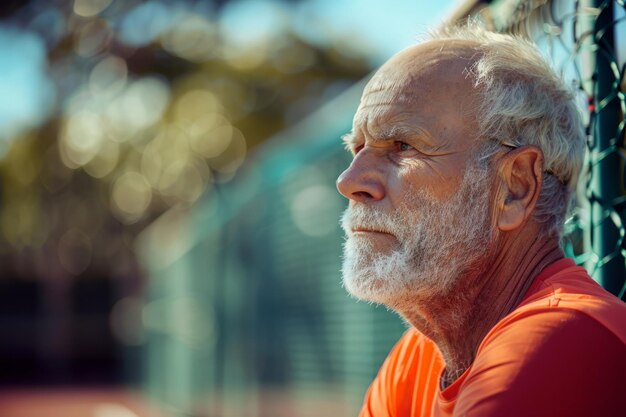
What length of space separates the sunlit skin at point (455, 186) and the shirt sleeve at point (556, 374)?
1.56 feet

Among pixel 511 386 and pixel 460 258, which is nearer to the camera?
pixel 511 386

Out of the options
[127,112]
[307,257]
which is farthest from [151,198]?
[307,257]

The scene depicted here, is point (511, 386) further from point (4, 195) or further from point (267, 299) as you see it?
point (4, 195)

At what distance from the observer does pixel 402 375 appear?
7.70 feet

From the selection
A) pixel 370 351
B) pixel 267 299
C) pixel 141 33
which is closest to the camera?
pixel 370 351

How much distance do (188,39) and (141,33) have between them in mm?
2250

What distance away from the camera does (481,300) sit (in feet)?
7.07

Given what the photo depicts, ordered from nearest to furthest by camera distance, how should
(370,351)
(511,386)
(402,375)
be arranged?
(511,386)
(402,375)
(370,351)

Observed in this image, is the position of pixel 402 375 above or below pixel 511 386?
below

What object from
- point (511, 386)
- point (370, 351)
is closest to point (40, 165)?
point (370, 351)

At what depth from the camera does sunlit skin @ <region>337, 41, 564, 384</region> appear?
2.15 m

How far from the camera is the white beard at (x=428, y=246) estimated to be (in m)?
2.13

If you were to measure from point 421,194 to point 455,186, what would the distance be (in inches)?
3.2

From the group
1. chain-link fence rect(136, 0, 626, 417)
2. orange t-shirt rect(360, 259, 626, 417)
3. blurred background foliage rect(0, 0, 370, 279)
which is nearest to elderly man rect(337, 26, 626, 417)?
chain-link fence rect(136, 0, 626, 417)
